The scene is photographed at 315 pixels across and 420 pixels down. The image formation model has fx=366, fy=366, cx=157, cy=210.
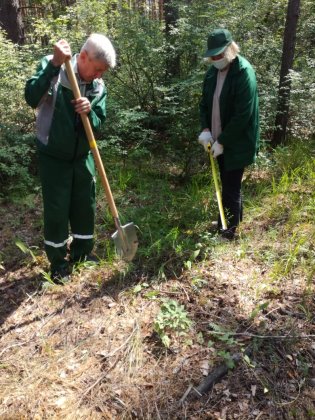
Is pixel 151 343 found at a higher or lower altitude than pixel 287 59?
lower

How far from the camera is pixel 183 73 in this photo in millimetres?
5805

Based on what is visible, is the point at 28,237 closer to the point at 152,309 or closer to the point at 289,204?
the point at 152,309

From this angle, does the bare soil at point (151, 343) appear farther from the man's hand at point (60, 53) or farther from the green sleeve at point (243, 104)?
the man's hand at point (60, 53)

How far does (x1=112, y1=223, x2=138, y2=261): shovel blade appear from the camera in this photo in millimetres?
3277

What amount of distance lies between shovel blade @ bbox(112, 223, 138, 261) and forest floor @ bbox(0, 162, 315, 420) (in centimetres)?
17

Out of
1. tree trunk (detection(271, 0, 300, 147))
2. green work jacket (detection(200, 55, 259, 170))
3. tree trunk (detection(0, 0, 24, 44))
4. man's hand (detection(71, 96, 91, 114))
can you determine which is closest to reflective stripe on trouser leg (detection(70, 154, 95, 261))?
man's hand (detection(71, 96, 91, 114))

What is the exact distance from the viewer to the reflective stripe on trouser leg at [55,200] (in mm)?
2971

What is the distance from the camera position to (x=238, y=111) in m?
3.35

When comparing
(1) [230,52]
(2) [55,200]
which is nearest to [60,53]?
(2) [55,200]

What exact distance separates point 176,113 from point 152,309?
9.78 ft

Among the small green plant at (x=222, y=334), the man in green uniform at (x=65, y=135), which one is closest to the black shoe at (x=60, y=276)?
the man in green uniform at (x=65, y=135)

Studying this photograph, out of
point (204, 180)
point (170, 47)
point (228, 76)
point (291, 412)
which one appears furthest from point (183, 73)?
point (291, 412)

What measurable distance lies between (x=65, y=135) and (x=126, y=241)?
42.8 inches

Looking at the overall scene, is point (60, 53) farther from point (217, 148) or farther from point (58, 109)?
point (217, 148)
